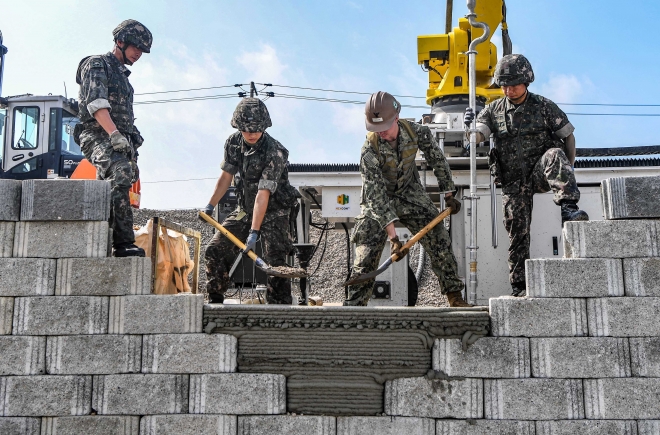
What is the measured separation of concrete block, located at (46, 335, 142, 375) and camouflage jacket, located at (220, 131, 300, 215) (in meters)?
1.61

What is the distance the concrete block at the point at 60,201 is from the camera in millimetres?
3863

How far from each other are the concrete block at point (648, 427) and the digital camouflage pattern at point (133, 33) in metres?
4.56

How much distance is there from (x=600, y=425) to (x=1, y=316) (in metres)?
3.84

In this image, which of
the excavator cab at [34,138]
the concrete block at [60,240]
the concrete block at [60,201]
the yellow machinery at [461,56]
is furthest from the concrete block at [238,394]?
the excavator cab at [34,138]

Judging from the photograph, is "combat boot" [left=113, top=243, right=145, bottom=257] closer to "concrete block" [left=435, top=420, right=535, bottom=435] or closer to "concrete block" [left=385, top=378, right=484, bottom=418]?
"concrete block" [left=385, top=378, right=484, bottom=418]

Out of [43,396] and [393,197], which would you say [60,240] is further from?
[393,197]

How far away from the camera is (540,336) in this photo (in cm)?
362

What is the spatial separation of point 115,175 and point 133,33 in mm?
1300

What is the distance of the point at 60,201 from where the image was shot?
3.87 m

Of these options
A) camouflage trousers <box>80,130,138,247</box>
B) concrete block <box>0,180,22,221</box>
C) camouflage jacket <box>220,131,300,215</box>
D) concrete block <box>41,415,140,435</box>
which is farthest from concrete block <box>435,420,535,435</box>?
concrete block <box>0,180,22,221</box>

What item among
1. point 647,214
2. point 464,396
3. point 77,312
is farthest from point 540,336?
point 77,312

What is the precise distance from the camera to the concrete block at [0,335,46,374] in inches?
147

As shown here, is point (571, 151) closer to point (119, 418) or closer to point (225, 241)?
point (225, 241)

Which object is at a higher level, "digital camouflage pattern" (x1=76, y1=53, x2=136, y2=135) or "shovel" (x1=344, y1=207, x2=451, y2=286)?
"digital camouflage pattern" (x1=76, y1=53, x2=136, y2=135)
